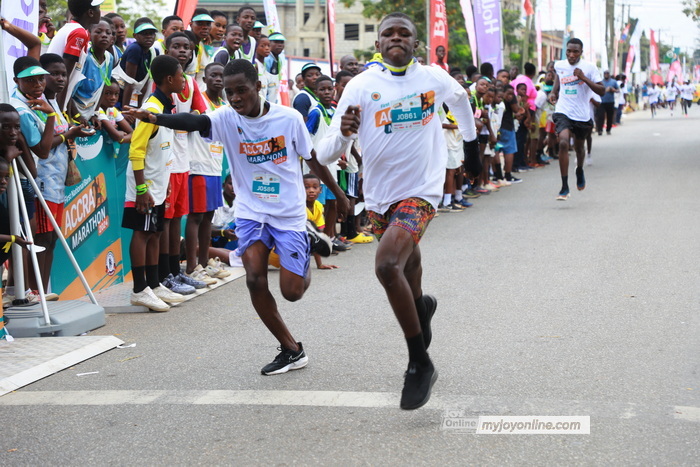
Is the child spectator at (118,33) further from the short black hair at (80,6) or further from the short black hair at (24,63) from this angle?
the short black hair at (24,63)

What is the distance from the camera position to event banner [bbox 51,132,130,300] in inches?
314

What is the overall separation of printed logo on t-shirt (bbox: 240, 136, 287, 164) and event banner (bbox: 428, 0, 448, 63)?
13534mm

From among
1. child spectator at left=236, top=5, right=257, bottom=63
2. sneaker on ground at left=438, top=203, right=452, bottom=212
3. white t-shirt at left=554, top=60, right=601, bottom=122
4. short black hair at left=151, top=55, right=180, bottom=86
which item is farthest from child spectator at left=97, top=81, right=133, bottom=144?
white t-shirt at left=554, top=60, right=601, bottom=122

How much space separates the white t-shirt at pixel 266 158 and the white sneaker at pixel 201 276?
2954mm

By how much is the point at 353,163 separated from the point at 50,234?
4384mm

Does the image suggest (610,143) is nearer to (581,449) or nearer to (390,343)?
(390,343)

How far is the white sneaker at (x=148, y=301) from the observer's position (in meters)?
7.60

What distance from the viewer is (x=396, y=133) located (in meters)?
5.02

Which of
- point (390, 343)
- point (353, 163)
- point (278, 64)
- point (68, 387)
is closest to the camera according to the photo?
point (68, 387)

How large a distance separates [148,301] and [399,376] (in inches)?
118

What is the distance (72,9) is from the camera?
806 centimetres

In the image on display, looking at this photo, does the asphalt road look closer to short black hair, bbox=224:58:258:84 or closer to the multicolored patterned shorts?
the multicolored patterned shorts

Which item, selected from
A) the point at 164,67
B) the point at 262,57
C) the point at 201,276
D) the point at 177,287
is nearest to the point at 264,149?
the point at 164,67

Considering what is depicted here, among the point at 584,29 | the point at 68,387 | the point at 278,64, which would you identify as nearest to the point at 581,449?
the point at 68,387
